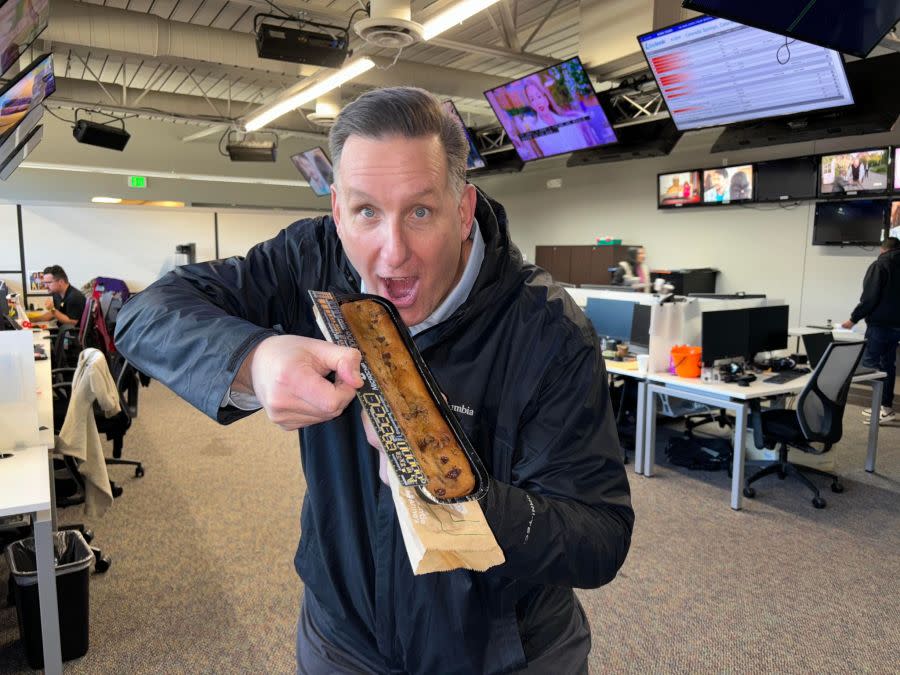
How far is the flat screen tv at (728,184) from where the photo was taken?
8.77m

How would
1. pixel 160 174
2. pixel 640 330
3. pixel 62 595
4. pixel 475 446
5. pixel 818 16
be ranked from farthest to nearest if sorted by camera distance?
pixel 160 174 → pixel 640 330 → pixel 818 16 → pixel 62 595 → pixel 475 446

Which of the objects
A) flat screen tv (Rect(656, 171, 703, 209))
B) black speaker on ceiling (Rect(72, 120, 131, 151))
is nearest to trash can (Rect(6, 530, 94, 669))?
black speaker on ceiling (Rect(72, 120, 131, 151))

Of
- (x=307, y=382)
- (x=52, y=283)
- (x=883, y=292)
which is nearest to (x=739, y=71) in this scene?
(x=883, y=292)

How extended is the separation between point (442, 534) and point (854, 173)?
29.2 ft

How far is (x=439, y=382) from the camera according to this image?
3.32 feet

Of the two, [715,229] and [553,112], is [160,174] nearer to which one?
[553,112]

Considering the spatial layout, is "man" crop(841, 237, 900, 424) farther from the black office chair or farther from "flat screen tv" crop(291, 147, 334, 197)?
"flat screen tv" crop(291, 147, 334, 197)

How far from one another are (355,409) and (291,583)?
251 cm

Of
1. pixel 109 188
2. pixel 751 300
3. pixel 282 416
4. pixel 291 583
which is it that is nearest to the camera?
pixel 282 416

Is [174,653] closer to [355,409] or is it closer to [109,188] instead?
[355,409]

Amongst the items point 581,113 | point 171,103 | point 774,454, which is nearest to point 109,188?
point 171,103

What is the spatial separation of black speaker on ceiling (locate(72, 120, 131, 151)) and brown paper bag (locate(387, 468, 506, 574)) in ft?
32.3

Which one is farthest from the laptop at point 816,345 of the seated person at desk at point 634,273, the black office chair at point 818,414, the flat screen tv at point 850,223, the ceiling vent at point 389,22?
the ceiling vent at point 389,22

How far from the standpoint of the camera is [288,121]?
37.9 feet
